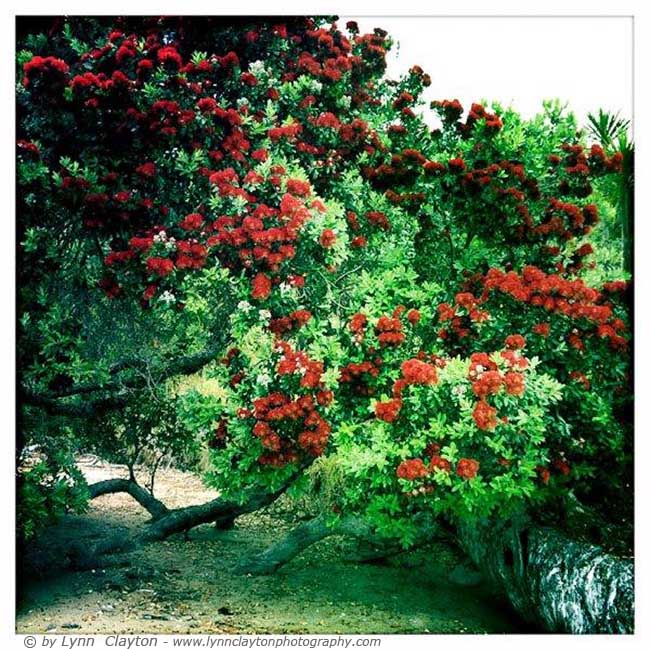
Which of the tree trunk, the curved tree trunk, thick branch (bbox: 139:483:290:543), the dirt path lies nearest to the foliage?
the tree trunk

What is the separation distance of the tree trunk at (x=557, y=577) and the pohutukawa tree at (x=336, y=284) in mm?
16

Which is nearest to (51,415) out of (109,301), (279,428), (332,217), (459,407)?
(109,301)

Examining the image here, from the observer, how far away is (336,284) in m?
5.20

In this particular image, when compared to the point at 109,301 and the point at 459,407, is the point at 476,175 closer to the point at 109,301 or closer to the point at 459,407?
the point at 459,407

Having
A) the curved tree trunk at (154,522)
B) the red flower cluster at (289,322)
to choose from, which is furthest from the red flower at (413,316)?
the curved tree trunk at (154,522)

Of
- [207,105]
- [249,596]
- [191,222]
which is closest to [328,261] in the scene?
[191,222]

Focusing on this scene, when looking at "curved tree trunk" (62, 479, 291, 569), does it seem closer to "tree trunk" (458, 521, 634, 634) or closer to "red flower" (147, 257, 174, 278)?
"tree trunk" (458, 521, 634, 634)

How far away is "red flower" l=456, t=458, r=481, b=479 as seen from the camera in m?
3.81

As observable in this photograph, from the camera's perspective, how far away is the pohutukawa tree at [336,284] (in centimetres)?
420

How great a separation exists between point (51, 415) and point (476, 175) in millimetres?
3753

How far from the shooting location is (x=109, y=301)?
574 cm

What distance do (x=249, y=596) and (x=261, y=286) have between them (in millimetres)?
2483

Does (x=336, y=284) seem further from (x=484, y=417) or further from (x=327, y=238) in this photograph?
(x=484, y=417)
